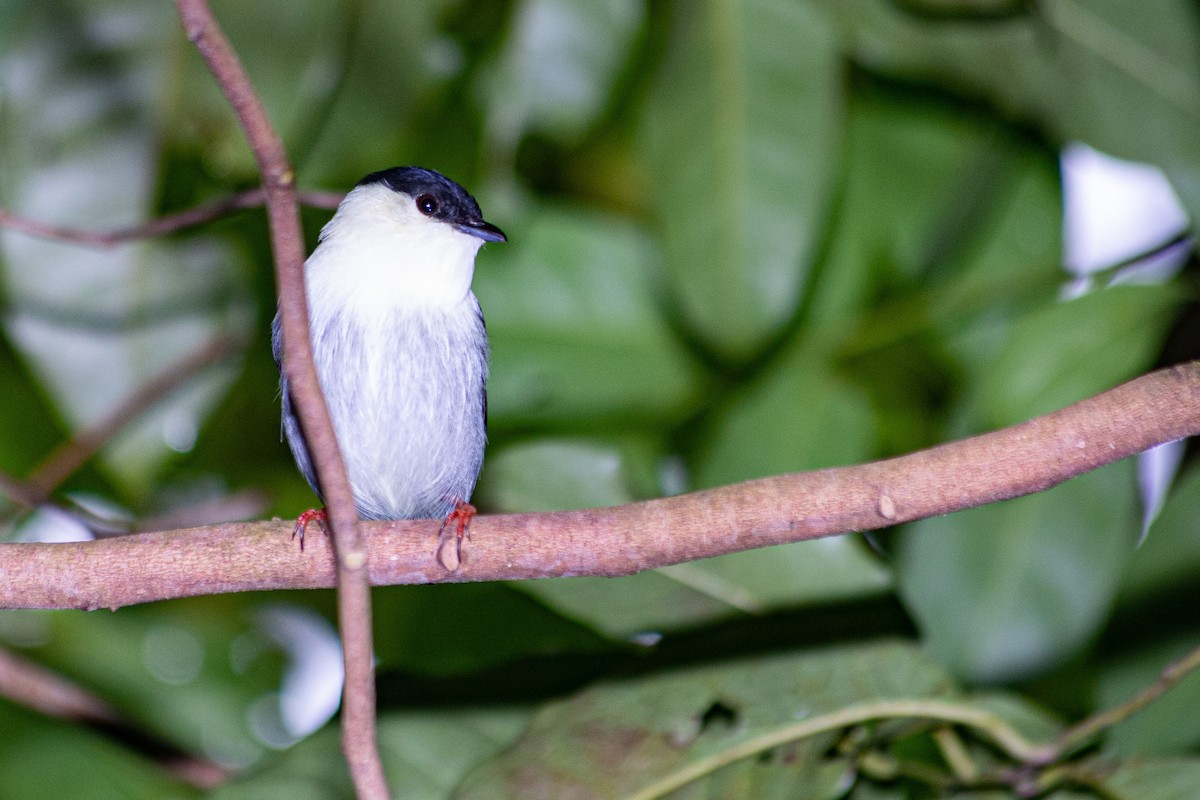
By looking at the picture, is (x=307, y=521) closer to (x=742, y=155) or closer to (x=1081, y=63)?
(x=742, y=155)

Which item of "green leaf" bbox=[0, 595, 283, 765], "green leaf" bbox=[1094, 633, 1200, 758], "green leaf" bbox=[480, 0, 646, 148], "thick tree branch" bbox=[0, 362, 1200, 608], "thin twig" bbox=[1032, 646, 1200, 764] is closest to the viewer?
"thick tree branch" bbox=[0, 362, 1200, 608]

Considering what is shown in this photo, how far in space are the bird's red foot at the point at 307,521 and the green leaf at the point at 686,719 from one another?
Result: 509mm

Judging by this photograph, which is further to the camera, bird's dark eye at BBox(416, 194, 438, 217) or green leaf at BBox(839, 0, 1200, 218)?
green leaf at BBox(839, 0, 1200, 218)

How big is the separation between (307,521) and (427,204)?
70 cm

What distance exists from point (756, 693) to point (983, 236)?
1.45 m

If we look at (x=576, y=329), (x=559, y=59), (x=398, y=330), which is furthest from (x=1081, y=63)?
(x=398, y=330)

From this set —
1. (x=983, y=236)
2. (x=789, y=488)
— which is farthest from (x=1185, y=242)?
(x=789, y=488)

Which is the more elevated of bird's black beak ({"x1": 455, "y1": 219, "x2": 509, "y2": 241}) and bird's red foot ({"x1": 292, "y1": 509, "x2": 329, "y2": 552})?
bird's black beak ({"x1": 455, "y1": 219, "x2": 509, "y2": 241})

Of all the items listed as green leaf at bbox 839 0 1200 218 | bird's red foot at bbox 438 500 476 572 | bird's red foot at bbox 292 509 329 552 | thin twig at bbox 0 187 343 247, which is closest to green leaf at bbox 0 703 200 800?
bird's red foot at bbox 292 509 329 552

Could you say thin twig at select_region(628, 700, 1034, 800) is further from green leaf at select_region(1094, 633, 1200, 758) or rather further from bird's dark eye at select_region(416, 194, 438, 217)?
bird's dark eye at select_region(416, 194, 438, 217)

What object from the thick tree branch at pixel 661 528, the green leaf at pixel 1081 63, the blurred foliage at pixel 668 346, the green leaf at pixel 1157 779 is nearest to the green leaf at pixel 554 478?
the blurred foliage at pixel 668 346

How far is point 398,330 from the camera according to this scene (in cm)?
224

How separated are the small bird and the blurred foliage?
0.24m

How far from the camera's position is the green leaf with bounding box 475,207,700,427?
2.88m
